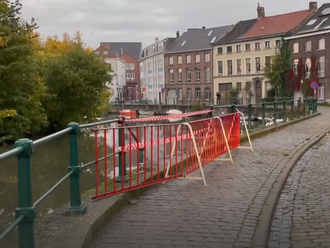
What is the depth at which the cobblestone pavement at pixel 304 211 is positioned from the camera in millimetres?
5137

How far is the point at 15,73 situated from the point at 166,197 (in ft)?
66.8

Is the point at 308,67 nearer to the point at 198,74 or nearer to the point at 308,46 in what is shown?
the point at 308,46

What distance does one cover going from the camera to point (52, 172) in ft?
50.7

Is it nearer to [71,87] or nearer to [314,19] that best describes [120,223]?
[71,87]

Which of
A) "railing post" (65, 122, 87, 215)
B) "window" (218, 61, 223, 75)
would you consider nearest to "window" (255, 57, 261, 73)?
"window" (218, 61, 223, 75)

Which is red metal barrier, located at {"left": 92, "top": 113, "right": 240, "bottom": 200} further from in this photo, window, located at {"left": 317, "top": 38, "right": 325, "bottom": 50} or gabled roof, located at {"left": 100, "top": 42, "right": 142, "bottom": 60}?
gabled roof, located at {"left": 100, "top": 42, "right": 142, "bottom": 60}

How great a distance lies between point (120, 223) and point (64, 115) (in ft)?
101

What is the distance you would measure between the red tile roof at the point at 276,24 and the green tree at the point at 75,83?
39.3 metres

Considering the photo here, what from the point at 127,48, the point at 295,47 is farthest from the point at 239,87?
the point at 127,48

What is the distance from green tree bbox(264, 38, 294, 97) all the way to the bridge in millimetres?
46600

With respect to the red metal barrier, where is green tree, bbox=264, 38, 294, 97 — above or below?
above

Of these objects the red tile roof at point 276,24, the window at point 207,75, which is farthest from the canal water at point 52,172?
the window at point 207,75

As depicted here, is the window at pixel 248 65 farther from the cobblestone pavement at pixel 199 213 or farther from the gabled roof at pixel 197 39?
the cobblestone pavement at pixel 199 213

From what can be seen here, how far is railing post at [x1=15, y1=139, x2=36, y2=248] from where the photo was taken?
3.65 meters
